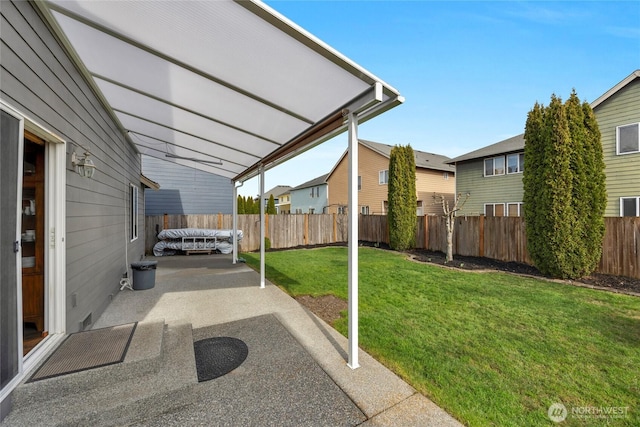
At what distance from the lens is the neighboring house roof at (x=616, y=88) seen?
8508 millimetres

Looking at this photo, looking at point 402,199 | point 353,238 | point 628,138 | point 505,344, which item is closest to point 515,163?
point 628,138

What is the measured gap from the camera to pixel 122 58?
2789 millimetres

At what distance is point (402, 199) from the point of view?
1109 centimetres

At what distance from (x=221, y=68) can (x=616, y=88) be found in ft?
42.0

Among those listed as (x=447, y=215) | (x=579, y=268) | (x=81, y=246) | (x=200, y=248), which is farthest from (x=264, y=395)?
(x=200, y=248)

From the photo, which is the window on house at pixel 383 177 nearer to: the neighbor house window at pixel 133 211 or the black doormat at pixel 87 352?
the neighbor house window at pixel 133 211

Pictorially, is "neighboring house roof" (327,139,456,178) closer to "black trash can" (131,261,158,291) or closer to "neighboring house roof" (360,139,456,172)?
"neighboring house roof" (360,139,456,172)

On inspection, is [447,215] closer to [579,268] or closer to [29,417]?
[579,268]

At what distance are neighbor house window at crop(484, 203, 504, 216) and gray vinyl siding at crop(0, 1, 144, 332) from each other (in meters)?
14.4

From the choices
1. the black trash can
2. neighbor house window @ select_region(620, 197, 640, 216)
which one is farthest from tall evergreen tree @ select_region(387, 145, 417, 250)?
the black trash can

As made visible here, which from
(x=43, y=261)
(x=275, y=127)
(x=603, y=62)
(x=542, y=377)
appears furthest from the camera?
(x=603, y=62)

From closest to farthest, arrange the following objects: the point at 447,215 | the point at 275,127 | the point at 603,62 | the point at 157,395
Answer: the point at 157,395, the point at 275,127, the point at 603,62, the point at 447,215

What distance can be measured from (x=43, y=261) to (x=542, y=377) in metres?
4.83

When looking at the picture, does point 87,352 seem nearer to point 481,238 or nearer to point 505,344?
point 505,344
